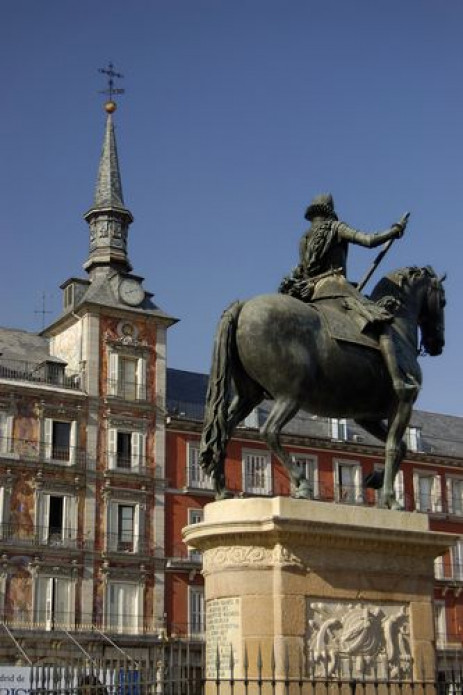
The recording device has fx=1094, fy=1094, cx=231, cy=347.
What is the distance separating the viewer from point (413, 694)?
29.8ft

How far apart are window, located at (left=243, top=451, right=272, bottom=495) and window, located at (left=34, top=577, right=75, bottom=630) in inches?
376

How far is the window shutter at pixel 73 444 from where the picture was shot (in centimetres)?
4447

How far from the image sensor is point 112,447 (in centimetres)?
4569

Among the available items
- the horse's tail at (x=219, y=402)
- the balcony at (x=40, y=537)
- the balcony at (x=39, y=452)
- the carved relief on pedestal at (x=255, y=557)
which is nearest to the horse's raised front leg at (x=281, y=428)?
the horse's tail at (x=219, y=402)

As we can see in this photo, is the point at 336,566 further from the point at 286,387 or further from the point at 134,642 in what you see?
the point at 134,642

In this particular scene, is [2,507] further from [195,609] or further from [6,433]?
[195,609]

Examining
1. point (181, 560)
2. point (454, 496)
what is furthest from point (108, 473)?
point (454, 496)

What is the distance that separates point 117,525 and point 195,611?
16.6 ft

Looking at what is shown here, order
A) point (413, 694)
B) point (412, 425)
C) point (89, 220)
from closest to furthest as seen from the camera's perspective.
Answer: point (413, 694)
point (89, 220)
point (412, 425)

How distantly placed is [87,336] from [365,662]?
124 feet

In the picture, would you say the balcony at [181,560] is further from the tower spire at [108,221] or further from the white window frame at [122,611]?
the tower spire at [108,221]

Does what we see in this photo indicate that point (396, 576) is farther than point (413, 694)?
Yes

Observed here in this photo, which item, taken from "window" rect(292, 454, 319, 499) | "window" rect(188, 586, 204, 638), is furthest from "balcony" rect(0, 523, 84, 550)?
"window" rect(292, 454, 319, 499)

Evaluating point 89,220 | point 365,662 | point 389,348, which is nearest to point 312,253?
point 389,348
